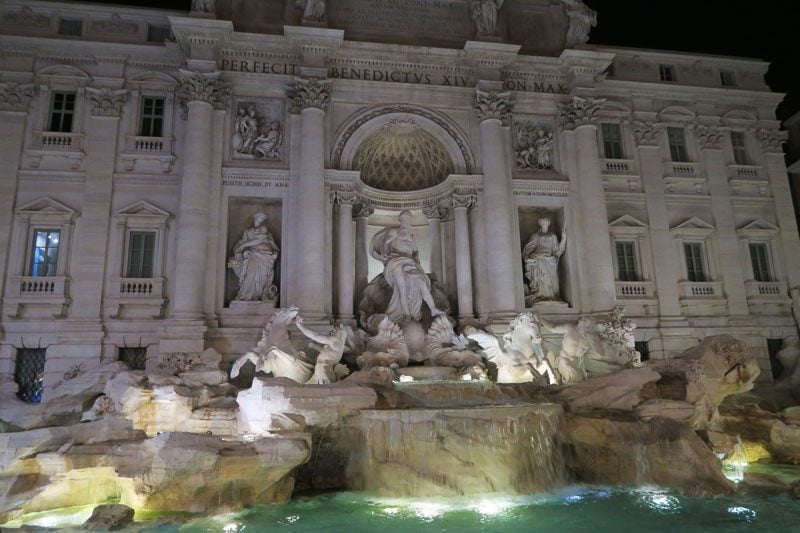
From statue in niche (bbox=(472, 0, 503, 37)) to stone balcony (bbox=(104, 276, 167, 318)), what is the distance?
13.4 m

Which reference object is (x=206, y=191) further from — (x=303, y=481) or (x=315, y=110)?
(x=303, y=481)

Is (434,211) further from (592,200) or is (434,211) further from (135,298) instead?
(135,298)

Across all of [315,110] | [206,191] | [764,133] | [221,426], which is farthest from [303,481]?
[764,133]

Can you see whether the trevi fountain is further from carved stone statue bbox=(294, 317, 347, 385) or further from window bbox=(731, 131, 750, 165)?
window bbox=(731, 131, 750, 165)

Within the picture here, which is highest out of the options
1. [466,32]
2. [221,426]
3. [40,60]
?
[466,32]

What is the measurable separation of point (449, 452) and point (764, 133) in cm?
1978

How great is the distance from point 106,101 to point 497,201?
41.7 feet

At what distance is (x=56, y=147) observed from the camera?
1728cm

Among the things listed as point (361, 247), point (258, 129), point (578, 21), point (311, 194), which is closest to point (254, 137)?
point (258, 129)

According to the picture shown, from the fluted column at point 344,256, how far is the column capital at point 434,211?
9.61ft

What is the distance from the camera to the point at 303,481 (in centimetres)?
1094

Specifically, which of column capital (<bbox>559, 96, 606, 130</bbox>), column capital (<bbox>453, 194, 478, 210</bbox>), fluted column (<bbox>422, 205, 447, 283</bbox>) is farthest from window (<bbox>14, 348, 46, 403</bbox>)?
column capital (<bbox>559, 96, 606, 130</bbox>)

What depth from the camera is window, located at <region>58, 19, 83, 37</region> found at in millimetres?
18031

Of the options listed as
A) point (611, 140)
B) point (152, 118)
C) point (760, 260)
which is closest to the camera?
point (152, 118)
